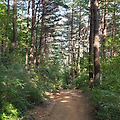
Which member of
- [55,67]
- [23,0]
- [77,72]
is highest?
[23,0]

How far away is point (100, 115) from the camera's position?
523 centimetres

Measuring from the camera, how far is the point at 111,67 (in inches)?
284

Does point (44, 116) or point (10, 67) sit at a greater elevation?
point (10, 67)

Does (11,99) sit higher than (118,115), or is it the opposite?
(11,99)

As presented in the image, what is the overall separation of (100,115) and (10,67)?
5.74 m

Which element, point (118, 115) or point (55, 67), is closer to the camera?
point (118, 115)

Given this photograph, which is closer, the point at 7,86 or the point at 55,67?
the point at 7,86

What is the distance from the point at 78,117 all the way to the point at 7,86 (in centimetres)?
345

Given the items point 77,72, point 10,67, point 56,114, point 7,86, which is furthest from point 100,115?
point 77,72

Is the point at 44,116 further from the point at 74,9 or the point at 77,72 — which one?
the point at 74,9

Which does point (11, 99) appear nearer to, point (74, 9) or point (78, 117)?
point (78, 117)

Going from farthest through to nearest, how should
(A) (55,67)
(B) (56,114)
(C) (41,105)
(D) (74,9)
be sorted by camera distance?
(D) (74,9), (A) (55,67), (C) (41,105), (B) (56,114)

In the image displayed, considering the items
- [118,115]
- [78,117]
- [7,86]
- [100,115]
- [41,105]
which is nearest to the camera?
[118,115]

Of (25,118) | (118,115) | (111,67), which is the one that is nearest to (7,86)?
(25,118)
